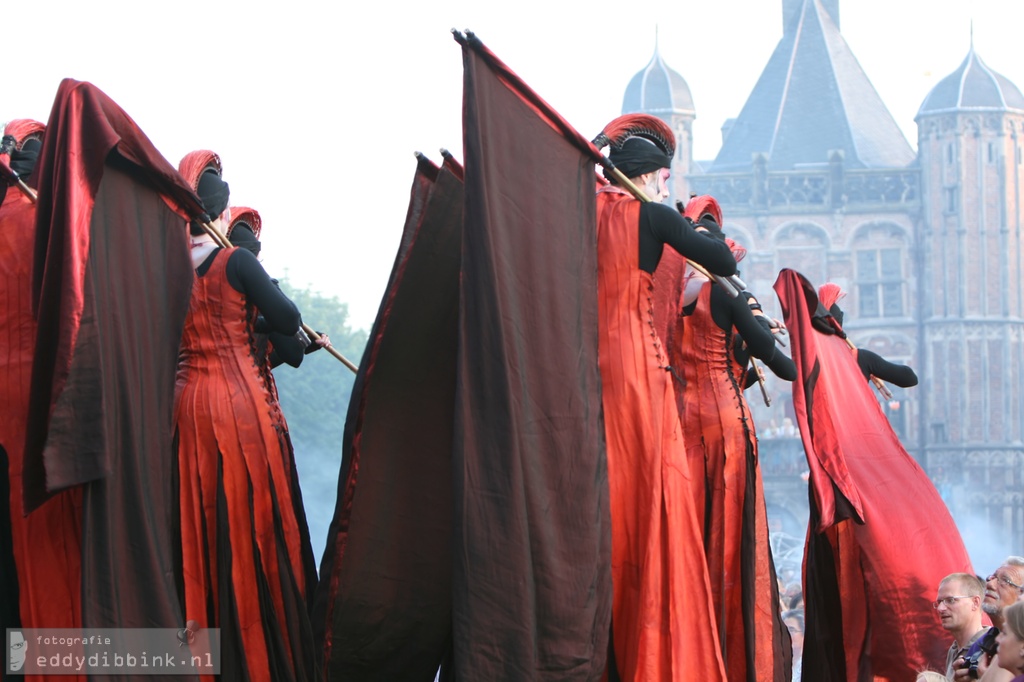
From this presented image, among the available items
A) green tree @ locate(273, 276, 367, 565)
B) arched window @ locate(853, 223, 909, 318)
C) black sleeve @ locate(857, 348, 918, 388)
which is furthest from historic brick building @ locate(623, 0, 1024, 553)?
black sleeve @ locate(857, 348, 918, 388)

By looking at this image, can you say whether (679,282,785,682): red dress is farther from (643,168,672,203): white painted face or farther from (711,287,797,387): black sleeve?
(643,168,672,203): white painted face

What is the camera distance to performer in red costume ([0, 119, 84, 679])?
233 inches

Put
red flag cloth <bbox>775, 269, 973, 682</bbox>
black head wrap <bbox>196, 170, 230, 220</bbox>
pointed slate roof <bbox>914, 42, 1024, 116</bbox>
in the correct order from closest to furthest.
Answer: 1. black head wrap <bbox>196, 170, 230, 220</bbox>
2. red flag cloth <bbox>775, 269, 973, 682</bbox>
3. pointed slate roof <bbox>914, 42, 1024, 116</bbox>

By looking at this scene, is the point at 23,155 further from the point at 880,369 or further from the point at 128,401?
the point at 880,369

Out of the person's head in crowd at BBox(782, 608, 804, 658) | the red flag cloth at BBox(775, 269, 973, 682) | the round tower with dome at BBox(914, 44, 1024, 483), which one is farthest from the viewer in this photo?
the round tower with dome at BBox(914, 44, 1024, 483)

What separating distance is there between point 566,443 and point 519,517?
0.34 meters

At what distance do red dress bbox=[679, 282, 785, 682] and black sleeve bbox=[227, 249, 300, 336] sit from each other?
1667mm

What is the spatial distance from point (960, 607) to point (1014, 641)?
59.1 inches

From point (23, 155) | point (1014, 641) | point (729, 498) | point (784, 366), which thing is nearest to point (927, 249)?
point (784, 366)

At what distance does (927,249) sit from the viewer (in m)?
62.4

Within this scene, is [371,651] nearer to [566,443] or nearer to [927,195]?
[566,443]

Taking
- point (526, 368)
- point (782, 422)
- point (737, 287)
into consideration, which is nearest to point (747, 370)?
point (737, 287)

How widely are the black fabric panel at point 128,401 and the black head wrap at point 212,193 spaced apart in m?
0.54

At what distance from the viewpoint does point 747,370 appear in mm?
7617
